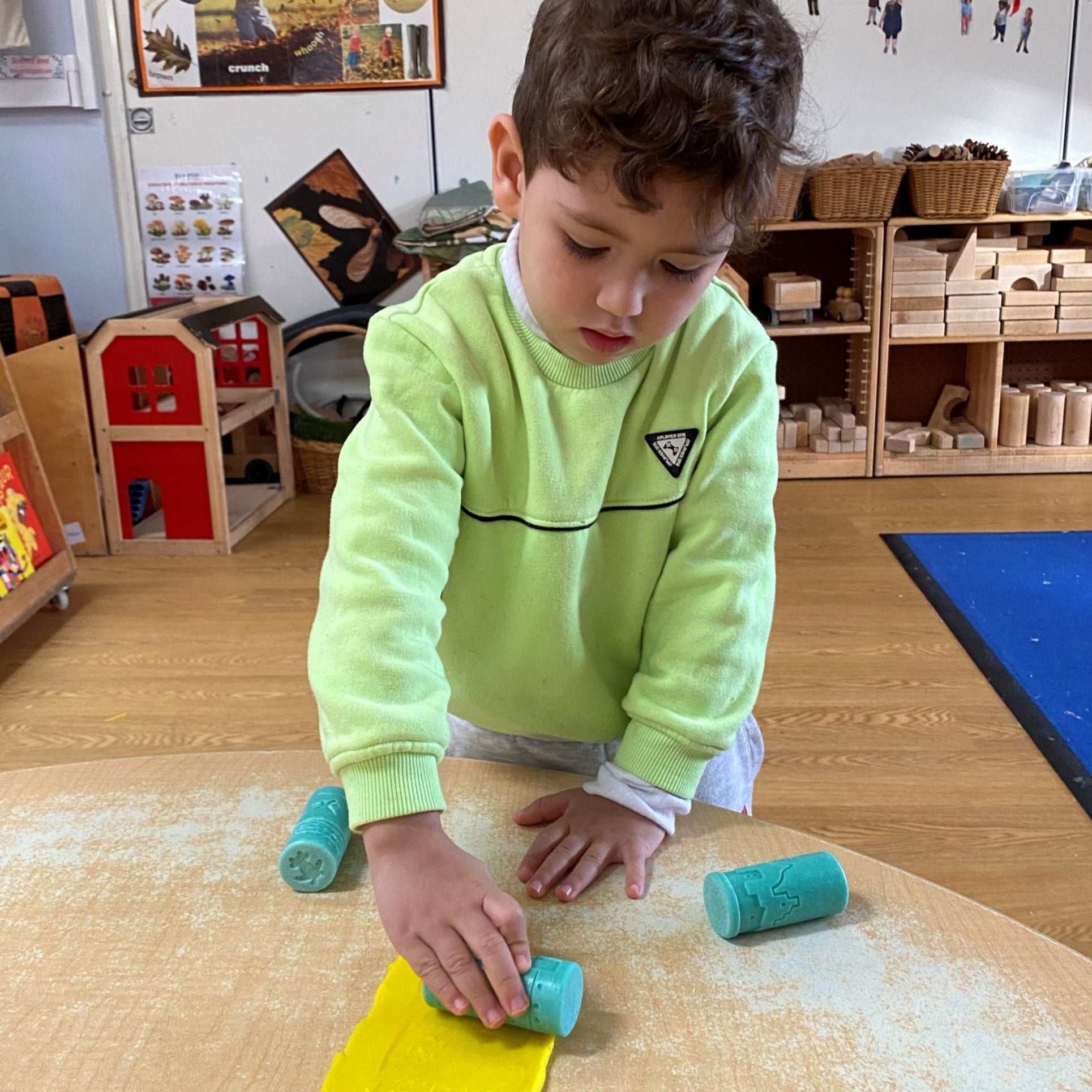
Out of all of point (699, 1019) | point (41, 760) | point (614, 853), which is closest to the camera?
point (699, 1019)

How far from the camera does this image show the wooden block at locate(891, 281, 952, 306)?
332 cm

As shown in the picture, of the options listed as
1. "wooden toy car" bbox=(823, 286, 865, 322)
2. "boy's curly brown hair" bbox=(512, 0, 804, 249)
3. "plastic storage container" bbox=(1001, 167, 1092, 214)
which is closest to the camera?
"boy's curly brown hair" bbox=(512, 0, 804, 249)

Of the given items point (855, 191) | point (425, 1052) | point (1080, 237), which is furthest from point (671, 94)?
point (1080, 237)

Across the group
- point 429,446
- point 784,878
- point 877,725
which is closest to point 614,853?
point 784,878

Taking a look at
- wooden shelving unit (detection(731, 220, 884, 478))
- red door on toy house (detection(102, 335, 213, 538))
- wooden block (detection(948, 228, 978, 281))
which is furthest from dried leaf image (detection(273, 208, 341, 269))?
wooden block (detection(948, 228, 978, 281))

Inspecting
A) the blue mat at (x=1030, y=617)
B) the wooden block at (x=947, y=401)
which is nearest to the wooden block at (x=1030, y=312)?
the wooden block at (x=947, y=401)

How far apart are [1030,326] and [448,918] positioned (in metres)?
3.21

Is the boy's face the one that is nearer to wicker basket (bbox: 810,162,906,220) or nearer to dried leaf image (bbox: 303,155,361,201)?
wicker basket (bbox: 810,162,906,220)

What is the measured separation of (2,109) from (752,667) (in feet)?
10.8

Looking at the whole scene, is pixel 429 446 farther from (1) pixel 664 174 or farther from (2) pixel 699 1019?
(2) pixel 699 1019

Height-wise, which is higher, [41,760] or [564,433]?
[564,433]

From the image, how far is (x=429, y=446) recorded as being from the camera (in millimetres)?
769

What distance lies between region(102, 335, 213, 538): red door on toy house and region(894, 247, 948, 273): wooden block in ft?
6.55

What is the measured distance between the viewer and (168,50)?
3324mm
